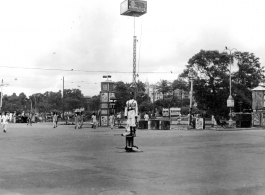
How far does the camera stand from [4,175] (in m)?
8.80

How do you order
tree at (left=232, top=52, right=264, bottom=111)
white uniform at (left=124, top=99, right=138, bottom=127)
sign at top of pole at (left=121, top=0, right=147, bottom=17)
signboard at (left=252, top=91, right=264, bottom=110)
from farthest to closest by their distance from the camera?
1. tree at (left=232, top=52, right=264, bottom=111)
2. signboard at (left=252, top=91, right=264, bottom=110)
3. sign at top of pole at (left=121, top=0, right=147, bottom=17)
4. white uniform at (left=124, top=99, right=138, bottom=127)

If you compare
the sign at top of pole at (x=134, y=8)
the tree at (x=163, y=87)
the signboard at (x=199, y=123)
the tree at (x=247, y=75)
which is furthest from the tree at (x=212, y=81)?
the tree at (x=163, y=87)

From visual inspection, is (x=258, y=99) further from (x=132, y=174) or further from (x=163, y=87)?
(x=163, y=87)

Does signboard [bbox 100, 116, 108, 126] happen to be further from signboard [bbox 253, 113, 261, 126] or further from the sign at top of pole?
signboard [bbox 253, 113, 261, 126]

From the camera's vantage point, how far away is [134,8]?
3384 centimetres

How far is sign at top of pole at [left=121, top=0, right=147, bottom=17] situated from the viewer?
33.8 m

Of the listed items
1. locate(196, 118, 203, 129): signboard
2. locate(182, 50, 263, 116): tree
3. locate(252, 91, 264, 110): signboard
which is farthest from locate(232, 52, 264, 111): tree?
locate(196, 118, 203, 129): signboard

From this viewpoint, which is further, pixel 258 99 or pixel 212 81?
pixel 212 81

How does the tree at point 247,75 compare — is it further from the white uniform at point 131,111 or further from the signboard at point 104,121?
the white uniform at point 131,111

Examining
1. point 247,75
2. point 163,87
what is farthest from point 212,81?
point 163,87

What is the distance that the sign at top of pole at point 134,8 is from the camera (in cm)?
3384

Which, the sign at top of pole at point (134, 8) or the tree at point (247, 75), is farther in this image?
the tree at point (247, 75)

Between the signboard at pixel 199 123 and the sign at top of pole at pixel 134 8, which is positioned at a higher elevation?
the sign at top of pole at pixel 134 8

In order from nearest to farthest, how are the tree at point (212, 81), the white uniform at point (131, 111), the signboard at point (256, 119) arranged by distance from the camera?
the white uniform at point (131, 111) < the signboard at point (256, 119) < the tree at point (212, 81)
